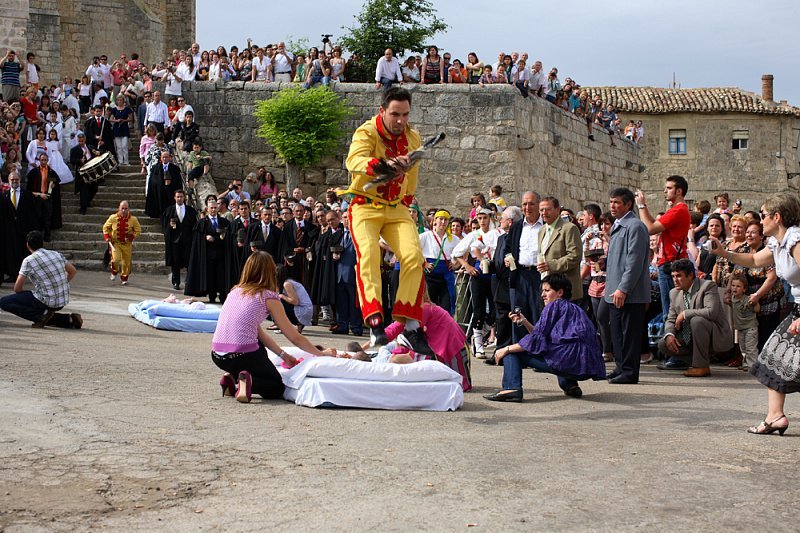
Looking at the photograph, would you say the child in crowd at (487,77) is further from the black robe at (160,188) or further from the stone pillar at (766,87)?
the stone pillar at (766,87)

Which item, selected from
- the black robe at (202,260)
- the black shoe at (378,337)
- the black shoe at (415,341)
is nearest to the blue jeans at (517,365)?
the black shoe at (415,341)

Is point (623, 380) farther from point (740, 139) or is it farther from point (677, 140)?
point (740, 139)

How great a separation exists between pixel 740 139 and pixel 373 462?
145ft

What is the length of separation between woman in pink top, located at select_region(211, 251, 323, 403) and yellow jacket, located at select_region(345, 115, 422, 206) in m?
1.02

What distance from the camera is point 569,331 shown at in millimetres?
8227

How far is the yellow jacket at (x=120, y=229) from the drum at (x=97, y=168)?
394 cm

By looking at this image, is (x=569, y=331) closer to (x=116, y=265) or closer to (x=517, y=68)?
(x=116, y=265)

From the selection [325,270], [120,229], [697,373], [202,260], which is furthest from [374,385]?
[120,229]

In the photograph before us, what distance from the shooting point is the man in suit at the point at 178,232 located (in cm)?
1894

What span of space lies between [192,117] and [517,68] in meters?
7.52

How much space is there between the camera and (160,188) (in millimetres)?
20812

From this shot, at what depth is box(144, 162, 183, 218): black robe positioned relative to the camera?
67.9 feet

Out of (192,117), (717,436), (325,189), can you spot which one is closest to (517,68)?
(325,189)

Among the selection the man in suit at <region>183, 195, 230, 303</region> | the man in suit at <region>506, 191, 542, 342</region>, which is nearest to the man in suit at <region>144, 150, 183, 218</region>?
the man in suit at <region>183, 195, 230, 303</region>
